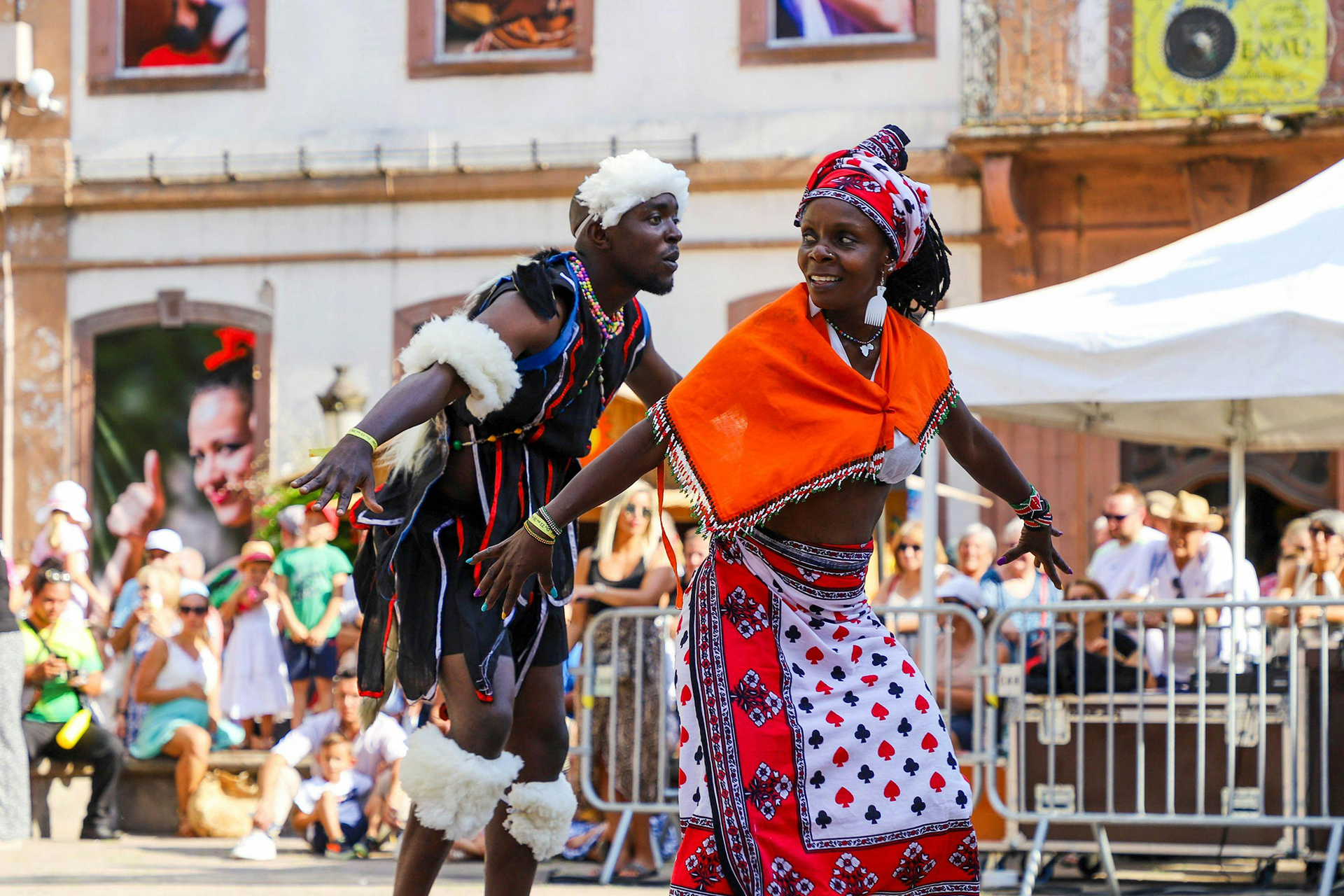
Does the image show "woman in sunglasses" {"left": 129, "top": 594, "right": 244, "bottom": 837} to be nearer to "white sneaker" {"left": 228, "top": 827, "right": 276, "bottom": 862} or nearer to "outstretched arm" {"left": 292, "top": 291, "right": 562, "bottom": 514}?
"white sneaker" {"left": 228, "top": 827, "right": 276, "bottom": 862}

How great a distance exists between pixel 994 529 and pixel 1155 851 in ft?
21.8

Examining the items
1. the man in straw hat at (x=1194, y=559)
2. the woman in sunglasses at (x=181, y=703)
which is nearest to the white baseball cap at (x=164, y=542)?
the woman in sunglasses at (x=181, y=703)

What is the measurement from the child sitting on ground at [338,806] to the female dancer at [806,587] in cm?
586

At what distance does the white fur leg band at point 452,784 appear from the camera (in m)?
4.49

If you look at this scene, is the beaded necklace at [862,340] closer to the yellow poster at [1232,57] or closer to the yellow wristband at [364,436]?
the yellow wristband at [364,436]

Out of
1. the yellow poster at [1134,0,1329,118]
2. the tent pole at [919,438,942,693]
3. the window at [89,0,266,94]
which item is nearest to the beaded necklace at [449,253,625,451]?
the tent pole at [919,438,942,693]

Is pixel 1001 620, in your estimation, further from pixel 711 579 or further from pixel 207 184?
pixel 207 184

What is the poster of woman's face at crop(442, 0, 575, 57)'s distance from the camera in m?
16.1

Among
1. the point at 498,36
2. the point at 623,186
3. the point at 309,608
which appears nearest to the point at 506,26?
the point at 498,36

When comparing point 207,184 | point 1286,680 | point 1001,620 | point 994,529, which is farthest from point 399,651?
point 207,184

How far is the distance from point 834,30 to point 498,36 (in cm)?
284

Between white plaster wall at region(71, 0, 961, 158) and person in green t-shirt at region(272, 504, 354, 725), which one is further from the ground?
white plaster wall at region(71, 0, 961, 158)

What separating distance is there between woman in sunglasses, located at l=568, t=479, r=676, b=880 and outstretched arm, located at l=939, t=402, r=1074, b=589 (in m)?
4.08

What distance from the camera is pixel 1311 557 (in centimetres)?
840
